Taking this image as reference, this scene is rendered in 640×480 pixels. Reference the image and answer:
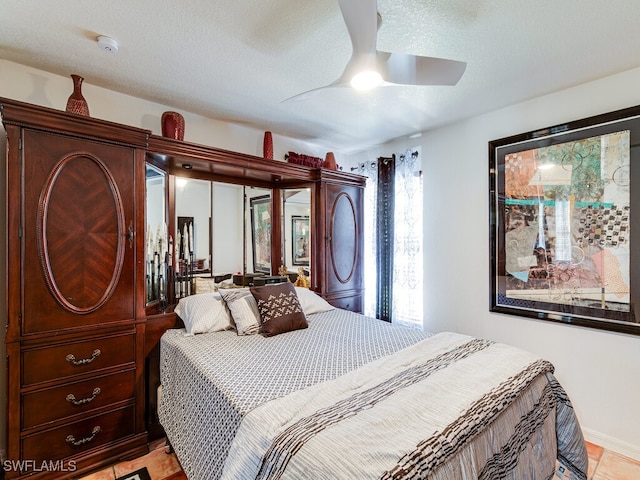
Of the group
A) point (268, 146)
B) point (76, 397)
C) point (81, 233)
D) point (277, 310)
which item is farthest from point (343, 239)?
point (76, 397)

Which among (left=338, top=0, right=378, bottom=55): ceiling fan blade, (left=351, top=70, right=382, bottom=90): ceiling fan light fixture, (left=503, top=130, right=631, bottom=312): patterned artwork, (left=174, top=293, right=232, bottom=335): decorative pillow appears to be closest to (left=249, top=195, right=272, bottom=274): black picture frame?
(left=174, top=293, right=232, bottom=335): decorative pillow

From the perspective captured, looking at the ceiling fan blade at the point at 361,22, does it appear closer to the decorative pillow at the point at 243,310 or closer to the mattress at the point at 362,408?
the mattress at the point at 362,408

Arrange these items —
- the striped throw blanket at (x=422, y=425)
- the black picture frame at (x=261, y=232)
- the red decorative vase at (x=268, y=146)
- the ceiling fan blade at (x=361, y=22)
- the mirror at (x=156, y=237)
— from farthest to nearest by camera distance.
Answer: the black picture frame at (x=261, y=232), the red decorative vase at (x=268, y=146), the mirror at (x=156, y=237), the ceiling fan blade at (x=361, y=22), the striped throw blanket at (x=422, y=425)

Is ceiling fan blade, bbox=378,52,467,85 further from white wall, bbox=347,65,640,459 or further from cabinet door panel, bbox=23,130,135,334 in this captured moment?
cabinet door panel, bbox=23,130,135,334

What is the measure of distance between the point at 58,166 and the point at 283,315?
1.67 metres

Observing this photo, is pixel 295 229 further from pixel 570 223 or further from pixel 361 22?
pixel 570 223

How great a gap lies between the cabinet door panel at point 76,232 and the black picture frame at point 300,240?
5.24 feet

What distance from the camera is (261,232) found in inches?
126

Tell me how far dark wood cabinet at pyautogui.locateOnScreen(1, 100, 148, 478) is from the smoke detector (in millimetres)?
421

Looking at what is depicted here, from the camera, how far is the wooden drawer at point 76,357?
1.74 meters

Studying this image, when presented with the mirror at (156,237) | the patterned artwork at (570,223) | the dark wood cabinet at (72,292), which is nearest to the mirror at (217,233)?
the mirror at (156,237)

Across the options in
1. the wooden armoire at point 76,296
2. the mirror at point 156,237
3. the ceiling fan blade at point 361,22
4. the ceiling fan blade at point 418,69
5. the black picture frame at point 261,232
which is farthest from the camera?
the black picture frame at point 261,232

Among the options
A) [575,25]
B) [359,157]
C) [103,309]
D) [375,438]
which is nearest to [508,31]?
[575,25]

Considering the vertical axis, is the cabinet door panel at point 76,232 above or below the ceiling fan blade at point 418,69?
below
